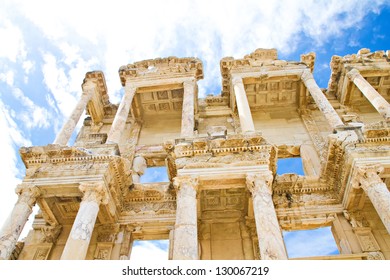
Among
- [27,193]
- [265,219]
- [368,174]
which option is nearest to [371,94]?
[368,174]

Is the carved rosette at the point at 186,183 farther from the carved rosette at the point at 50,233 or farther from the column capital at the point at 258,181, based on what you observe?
the carved rosette at the point at 50,233

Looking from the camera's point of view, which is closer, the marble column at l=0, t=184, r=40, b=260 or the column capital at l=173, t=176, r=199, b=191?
the marble column at l=0, t=184, r=40, b=260

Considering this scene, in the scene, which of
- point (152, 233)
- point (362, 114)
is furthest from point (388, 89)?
point (152, 233)

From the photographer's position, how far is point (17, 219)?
960 cm

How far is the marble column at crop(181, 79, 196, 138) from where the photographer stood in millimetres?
13156

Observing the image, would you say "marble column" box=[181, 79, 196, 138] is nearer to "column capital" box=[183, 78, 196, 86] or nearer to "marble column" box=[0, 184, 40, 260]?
"column capital" box=[183, 78, 196, 86]

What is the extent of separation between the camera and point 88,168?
10.9 meters

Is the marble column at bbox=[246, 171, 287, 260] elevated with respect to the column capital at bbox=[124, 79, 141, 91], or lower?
lower

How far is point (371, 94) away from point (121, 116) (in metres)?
10.8

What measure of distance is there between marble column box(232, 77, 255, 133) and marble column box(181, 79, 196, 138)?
6.39 ft

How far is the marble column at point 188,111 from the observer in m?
13.2

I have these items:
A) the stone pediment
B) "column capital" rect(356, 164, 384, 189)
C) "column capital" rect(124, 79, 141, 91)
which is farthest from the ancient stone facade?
the stone pediment

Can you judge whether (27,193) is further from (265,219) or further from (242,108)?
(242,108)

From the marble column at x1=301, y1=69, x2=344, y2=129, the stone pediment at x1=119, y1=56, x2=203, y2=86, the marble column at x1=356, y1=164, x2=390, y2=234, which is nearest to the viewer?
the marble column at x1=356, y1=164, x2=390, y2=234
